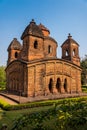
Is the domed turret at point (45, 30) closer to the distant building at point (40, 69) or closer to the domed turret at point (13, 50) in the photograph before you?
the distant building at point (40, 69)

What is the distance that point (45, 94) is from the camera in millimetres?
23906

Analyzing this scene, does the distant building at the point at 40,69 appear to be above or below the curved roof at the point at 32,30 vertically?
below

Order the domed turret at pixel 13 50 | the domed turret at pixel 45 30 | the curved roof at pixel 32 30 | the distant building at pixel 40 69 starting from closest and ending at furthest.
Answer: the distant building at pixel 40 69 → the curved roof at pixel 32 30 → the domed turret at pixel 45 30 → the domed turret at pixel 13 50

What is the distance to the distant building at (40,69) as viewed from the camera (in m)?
23.2

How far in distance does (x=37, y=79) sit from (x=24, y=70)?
2.12 meters

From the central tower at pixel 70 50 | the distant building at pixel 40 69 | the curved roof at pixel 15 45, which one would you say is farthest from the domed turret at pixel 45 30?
the curved roof at pixel 15 45

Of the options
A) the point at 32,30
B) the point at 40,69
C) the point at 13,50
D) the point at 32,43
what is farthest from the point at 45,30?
the point at 40,69

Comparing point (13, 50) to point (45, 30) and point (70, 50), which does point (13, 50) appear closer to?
point (45, 30)

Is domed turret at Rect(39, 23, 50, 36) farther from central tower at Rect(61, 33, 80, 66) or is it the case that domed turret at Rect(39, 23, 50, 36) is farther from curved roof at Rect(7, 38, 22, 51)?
curved roof at Rect(7, 38, 22, 51)

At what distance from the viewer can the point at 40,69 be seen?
78.6ft

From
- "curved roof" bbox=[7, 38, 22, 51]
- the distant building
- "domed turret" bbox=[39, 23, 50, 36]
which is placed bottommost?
the distant building

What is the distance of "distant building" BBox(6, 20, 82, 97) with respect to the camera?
23.2 metres

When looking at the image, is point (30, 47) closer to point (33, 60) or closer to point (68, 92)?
point (33, 60)

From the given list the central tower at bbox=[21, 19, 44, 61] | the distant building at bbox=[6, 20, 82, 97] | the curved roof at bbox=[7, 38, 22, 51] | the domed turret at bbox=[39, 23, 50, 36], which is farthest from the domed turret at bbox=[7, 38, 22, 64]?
the central tower at bbox=[21, 19, 44, 61]
